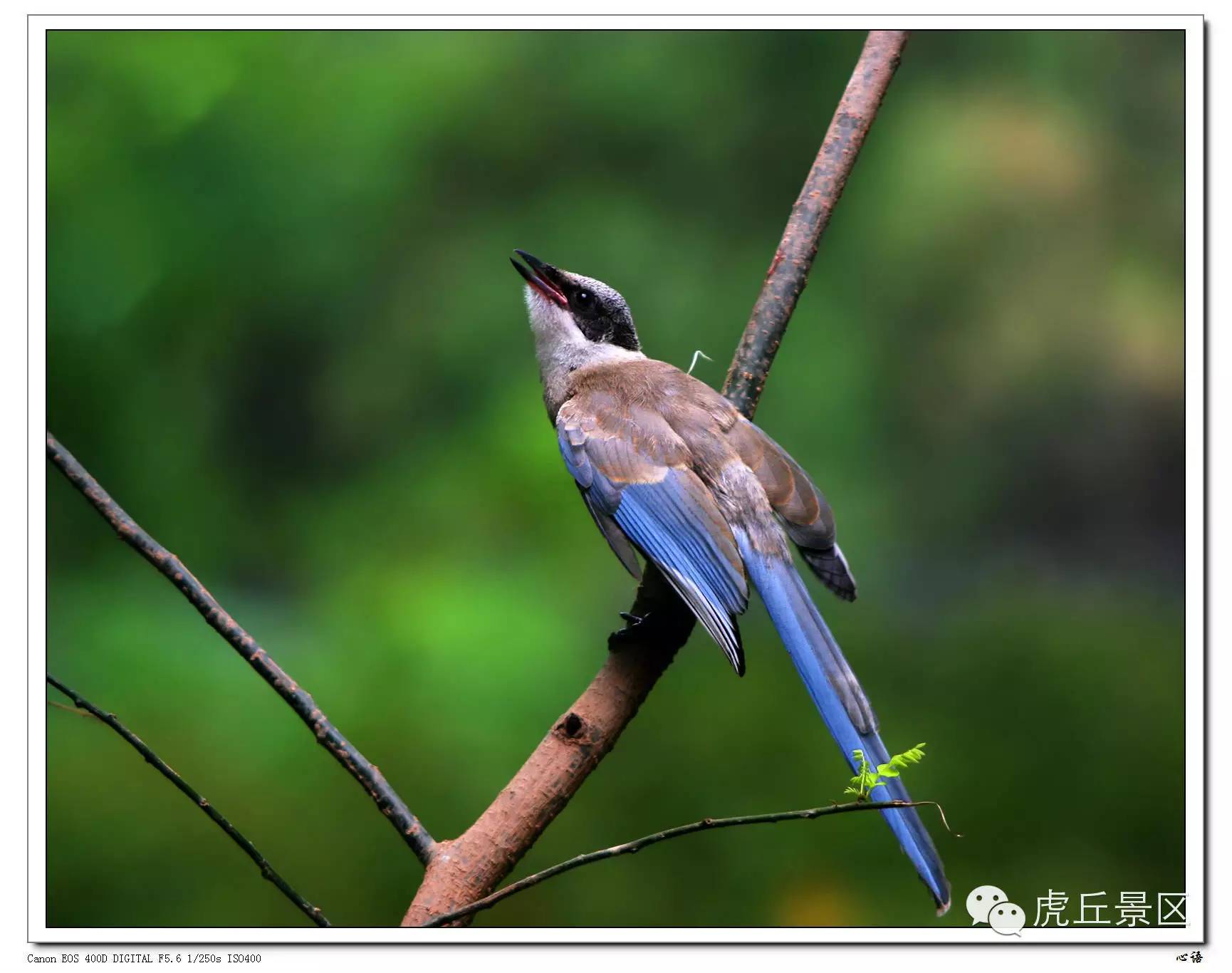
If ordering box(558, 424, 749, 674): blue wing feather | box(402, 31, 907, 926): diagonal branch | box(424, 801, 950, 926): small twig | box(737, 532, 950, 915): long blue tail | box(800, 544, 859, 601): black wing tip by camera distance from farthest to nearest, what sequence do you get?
box(800, 544, 859, 601): black wing tip
box(558, 424, 749, 674): blue wing feather
box(737, 532, 950, 915): long blue tail
box(402, 31, 907, 926): diagonal branch
box(424, 801, 950, 926): small twig

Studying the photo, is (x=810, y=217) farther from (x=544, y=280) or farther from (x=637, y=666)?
(x=637, y=666)

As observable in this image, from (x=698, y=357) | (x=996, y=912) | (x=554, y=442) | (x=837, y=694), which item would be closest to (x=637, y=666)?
(x=837, y=694)

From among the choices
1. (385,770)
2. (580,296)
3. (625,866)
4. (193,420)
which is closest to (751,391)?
(580,296)

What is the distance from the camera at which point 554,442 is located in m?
3.11

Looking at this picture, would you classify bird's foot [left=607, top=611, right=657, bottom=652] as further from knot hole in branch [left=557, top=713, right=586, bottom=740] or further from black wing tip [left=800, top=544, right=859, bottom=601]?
black wing tip [left=800, top=544, right=859, bottom=601]

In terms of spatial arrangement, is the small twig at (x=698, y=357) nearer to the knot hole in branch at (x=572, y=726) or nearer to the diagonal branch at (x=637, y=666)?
the diagonal branch at (x=637, y=666)

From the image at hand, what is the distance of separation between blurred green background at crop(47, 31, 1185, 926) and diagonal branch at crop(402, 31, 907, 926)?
31 cm

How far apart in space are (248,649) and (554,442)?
1661 mm

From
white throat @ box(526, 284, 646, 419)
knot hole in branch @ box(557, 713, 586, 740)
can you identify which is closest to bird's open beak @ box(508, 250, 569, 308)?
white throat @ box(526, 284, 646, 419)

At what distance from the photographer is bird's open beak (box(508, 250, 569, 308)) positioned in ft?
8.48

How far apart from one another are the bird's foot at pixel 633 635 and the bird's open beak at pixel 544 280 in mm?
967

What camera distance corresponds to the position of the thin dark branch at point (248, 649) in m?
1.46
